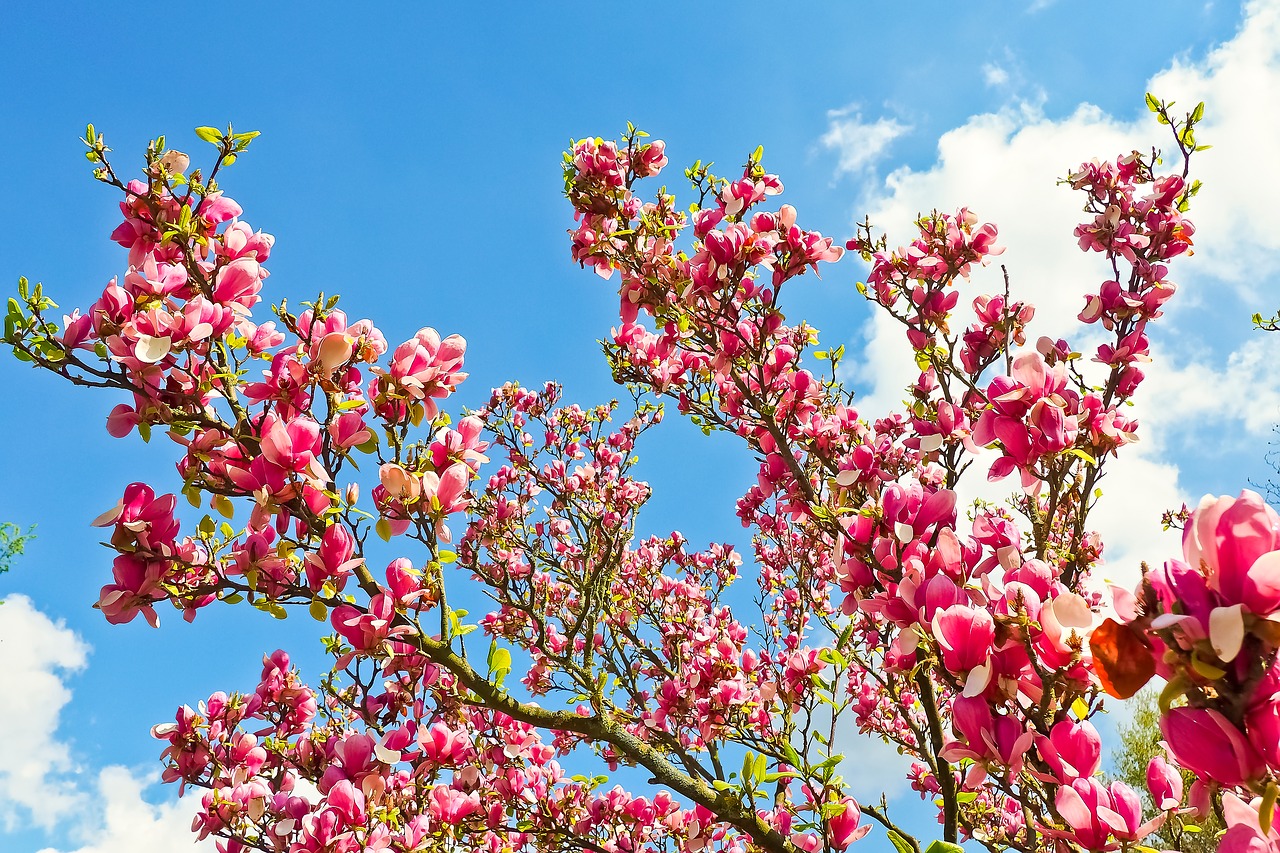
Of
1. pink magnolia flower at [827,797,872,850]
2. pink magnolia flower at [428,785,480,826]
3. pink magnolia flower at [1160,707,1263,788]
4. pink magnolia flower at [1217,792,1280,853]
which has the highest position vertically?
pink magnolia flower at [428,785,480,826]

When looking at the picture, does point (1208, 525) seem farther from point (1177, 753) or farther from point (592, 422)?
point (592, 422)

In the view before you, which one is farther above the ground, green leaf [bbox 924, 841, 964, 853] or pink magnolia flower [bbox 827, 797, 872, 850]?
pink magnolia flower [bbox 827, 797, 872, 850]

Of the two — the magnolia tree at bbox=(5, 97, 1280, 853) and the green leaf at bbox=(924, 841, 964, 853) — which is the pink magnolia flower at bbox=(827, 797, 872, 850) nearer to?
the magnolia tree at bbox=(5, 97, 1280, 853)

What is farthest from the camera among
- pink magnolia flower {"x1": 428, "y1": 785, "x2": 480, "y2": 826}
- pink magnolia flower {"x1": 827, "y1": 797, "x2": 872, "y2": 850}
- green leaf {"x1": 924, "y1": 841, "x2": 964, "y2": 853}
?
pink magnolia flower {"x1": 428, "y1": 785, "x2": 480, "y2": 826}

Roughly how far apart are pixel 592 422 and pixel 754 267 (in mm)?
3782

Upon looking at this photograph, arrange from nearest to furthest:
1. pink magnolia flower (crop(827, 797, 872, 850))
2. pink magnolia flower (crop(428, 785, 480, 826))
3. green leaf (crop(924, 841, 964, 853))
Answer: green leaf (crop(924, 841, 964, 853)) → pink magnolia flower (crop(827, 797, 872, 850)) → pink magnolia flower (crop(428, 785, 480, 826))

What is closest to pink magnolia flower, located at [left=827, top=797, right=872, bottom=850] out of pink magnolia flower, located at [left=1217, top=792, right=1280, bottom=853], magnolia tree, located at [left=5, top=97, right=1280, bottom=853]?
magnolia tree, located at [left=5, top=97, right=1280, bottom=853]

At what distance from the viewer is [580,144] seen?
10.8ft

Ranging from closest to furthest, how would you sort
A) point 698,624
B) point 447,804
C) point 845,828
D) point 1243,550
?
point 1243,550
point 845,828
point 447,804
point 698,624

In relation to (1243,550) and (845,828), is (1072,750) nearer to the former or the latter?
(1243,550)

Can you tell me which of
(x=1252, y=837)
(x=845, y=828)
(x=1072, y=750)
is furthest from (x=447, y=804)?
(x=1252, y=837)

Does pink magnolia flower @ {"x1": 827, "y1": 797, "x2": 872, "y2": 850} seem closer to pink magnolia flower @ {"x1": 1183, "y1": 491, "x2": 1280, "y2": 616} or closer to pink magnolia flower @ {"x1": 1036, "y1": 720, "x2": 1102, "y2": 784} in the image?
pink magnolia flower @ {"x1": 1036, "y1": 720, "x2": 1102, "y2": 784}

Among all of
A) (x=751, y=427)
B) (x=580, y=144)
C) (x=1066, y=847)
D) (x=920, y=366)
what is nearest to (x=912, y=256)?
(x=920, y=366)

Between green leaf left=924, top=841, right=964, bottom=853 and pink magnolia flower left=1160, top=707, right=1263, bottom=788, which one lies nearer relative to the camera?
pink magnolia flower left=1160, top=707, right=1263, bottom=788
